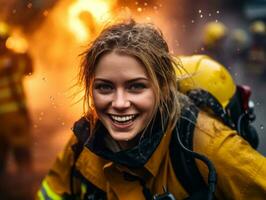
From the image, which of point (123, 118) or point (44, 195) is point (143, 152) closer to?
point (123, 118)

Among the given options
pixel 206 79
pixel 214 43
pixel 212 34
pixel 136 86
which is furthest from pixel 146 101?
pixel 212 34

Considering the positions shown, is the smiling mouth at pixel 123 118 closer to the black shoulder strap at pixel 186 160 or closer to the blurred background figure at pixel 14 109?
the black shoulder strap at pixel 186 160

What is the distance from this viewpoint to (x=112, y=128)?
8.68 feet

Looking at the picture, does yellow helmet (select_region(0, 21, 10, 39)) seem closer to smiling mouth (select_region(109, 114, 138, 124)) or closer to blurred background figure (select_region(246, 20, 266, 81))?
smiling mouth (select_region(109, 114, 138, 124))

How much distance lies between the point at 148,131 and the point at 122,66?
322mm

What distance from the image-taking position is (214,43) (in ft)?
31.9

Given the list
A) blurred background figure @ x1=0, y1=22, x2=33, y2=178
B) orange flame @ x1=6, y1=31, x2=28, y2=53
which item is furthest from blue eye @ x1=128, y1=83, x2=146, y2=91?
orange flame @ x1=6, y1=31, x2=28, y2=53

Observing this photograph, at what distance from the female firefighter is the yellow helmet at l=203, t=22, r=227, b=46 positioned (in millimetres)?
7021

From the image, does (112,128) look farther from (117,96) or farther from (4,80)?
(4,80)

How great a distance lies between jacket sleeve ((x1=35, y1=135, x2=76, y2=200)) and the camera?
10.3 ft

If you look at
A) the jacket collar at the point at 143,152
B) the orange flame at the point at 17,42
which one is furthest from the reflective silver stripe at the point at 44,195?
the orange flame at the point at 17,42

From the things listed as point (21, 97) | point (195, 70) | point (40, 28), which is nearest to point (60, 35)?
point (40, 28)

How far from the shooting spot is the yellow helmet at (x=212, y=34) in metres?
9.70

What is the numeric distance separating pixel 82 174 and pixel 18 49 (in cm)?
353
